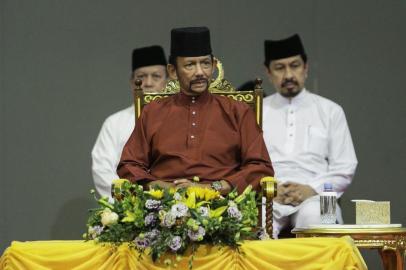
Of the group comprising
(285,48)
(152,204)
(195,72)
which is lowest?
(152,204)

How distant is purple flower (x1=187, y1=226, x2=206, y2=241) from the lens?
362cm

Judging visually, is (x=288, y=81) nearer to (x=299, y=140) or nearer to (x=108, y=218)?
(x=299, y=140)

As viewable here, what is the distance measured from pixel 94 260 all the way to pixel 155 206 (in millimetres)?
369

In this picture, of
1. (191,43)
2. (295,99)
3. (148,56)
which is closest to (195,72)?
(191,43)

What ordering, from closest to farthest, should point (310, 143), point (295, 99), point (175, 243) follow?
point (175, 243), point (310, 143), point (295, 99)

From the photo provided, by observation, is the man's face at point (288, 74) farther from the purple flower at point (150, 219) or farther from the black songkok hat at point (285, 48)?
the purple flower at point (150, 219)

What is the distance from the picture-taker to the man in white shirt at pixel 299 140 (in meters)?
5.96

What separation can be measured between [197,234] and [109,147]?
3127mm

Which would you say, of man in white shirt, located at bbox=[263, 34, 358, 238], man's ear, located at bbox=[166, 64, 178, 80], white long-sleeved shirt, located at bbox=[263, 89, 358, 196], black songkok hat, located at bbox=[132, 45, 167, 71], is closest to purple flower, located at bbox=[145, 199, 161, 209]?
man's ear, located at bbox=[166, 64, 178, 80]

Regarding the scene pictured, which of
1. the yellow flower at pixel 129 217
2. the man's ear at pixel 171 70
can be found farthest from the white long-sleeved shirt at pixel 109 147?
the yellow flower at pixel 129 217

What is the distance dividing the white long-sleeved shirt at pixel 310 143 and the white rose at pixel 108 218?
8.11ft

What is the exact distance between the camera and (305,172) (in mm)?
6184

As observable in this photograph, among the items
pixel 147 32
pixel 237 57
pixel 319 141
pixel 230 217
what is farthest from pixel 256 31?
pixel 230 217

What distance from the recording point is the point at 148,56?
683 cm
